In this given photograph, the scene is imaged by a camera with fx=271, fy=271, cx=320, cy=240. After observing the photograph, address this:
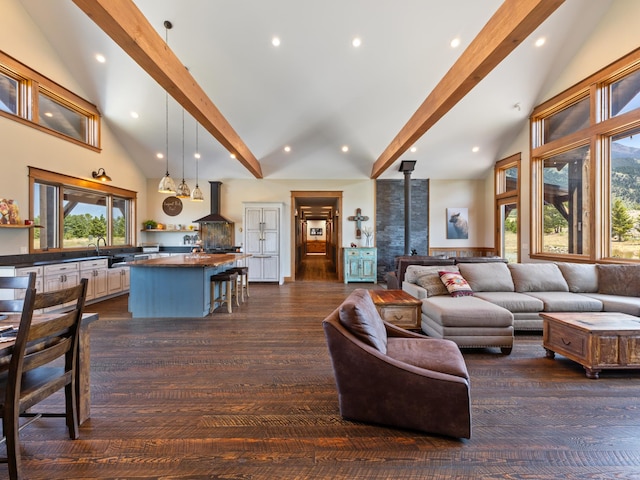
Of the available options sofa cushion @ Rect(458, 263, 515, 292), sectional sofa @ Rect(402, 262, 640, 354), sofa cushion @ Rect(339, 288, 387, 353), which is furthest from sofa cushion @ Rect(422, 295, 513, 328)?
sofa cushion @ Rect(339, 288, 387, 353)

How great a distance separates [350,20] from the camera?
3.83 metres

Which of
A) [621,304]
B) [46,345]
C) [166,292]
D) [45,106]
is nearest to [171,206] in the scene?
[45,106]

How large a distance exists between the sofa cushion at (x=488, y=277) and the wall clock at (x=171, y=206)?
7.30m

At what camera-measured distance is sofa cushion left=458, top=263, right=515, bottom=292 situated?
3.90 m

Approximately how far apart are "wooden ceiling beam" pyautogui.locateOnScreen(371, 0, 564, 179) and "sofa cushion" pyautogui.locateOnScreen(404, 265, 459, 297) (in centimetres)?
225

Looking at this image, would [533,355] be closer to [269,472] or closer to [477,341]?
[477,341]

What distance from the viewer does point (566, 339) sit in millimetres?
2703

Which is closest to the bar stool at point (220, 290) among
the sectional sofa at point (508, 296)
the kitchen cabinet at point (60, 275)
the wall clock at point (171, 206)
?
the kitchen cabinet at point (60, 275)

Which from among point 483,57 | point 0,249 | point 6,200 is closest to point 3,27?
point 6,200

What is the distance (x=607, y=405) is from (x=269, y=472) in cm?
255

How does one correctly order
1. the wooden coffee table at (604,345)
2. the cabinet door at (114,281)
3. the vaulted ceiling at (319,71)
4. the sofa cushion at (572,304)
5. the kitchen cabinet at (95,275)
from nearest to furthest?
the wooden coffee table at (604,345)
the vaulted ceiling at (319,71)
the sofa cushion at (572,304)
the kitchen cabinet at (95,275)
the cabinet door at (114,281)

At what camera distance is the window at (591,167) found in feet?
13.7

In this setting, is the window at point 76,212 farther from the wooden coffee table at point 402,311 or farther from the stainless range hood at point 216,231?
the wooden coffee table at point 402,311

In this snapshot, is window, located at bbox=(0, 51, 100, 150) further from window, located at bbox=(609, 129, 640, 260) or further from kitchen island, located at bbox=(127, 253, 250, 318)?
window, located at bbox=(609, 129, 640, 260)
